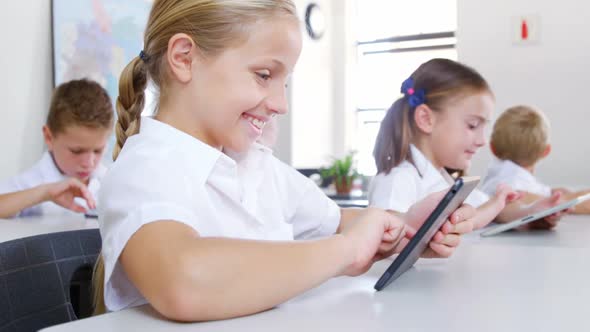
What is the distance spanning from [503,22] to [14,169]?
245cm

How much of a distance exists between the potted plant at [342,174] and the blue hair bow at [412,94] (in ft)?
7.31

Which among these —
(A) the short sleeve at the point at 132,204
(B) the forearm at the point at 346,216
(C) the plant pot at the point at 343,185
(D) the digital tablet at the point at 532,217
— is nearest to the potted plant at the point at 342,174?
(C) the plant pot at the point at 343,185

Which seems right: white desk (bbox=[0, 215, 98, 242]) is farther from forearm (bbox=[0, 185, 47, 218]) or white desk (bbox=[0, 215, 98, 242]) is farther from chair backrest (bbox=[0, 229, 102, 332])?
chair backrest (bbox=[0, 229, 102, 332])

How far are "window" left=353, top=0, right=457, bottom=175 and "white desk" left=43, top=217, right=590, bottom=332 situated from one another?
362 cm

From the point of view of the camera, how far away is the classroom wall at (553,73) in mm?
3123

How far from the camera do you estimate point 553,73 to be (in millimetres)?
3170

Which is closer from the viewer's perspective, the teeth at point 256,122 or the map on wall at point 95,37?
the teeth at point 256,122

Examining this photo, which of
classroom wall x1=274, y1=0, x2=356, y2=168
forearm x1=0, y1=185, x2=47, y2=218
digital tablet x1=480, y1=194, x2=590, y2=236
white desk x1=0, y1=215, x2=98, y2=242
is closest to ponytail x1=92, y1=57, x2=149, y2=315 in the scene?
white desk x1=0, y1=215, x2=98, y2=242

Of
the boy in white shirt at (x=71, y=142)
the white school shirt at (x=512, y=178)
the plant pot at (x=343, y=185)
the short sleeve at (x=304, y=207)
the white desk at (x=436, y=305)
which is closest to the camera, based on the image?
the white desk at (x=436, y=305)

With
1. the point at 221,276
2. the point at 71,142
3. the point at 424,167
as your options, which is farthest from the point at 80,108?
the point at 221,276

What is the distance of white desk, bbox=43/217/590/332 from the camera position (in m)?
0.56

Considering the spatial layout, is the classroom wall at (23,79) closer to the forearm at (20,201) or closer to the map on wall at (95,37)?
the map on wall at (95,37)

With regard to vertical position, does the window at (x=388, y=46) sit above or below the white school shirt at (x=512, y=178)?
above

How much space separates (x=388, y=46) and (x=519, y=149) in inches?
108
